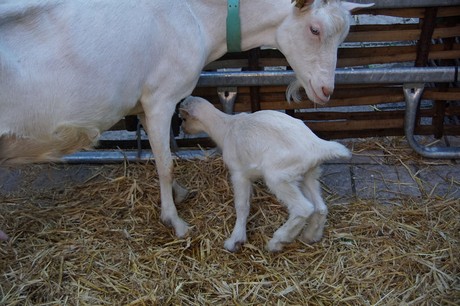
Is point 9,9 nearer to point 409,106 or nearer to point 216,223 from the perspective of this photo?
point 216,223

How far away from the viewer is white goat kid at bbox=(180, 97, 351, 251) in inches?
116

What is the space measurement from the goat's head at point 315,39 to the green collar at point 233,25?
218 mm

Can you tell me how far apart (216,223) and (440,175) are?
150 cm

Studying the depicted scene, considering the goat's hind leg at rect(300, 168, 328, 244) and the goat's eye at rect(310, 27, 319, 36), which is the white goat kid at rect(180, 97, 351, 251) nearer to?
the goat's hind leg at rect(300, 168, 328, 244)

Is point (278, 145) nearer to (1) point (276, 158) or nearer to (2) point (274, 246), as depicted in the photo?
(1) point (276, 158)

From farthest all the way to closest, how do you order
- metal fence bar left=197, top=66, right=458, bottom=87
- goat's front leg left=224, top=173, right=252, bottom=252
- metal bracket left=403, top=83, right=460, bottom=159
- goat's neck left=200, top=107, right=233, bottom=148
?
metal bracket left=403, top=83, right=460, bottom=159
metal fence bar left=197, top=66, right=458, bottom=87
goat's neck left=200, top=107, right=233, bottom=148
goat's front leg left=224, top=173, right=252, bottom=252

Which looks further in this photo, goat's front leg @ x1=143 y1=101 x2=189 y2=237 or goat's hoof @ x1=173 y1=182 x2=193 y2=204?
goat's hoof @ x1=173 y1=182 x2=193 y2=204

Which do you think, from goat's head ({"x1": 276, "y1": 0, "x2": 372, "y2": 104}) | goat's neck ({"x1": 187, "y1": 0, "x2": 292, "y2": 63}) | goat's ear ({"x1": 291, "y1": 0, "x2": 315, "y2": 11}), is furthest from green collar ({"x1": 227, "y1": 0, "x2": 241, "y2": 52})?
goat's ear ({"x1": 291, "y1": 0, "x2": 315, "y2": 11})

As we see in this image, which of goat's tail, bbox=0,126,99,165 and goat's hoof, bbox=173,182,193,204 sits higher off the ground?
goat's tail, bbox=0,126,99,165

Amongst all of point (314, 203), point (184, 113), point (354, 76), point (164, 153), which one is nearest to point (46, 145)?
point (164, 153)

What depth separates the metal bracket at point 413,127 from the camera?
394cm

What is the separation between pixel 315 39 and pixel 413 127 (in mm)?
1240

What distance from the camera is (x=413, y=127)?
4.02 meters

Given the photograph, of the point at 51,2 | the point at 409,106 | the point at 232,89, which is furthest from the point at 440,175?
the point at 51,2
